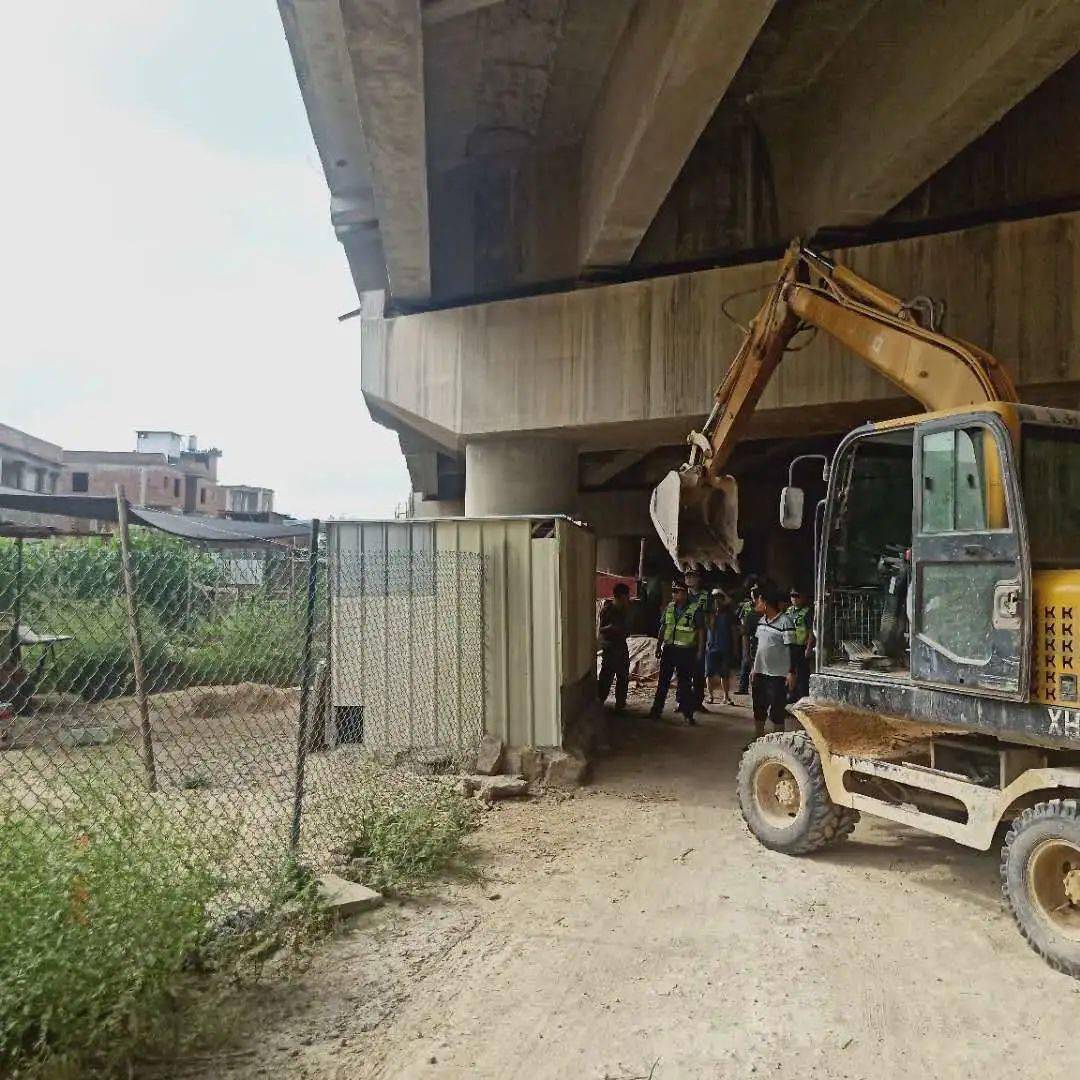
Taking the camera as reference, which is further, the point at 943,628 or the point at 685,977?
the point at 943,628

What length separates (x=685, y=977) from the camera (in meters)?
4.18

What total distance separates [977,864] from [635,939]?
2.70 meters

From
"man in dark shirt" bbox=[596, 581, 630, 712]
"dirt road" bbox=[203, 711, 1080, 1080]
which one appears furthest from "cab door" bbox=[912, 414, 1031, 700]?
"man in dark shirt" bbox=[596, 581, 630, 712]

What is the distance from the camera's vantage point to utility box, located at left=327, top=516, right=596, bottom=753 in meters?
8.17

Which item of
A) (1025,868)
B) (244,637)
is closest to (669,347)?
(244,637)

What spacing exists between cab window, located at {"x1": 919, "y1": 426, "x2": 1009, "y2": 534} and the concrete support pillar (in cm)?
503

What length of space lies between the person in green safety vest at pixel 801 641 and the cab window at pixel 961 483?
4458mm

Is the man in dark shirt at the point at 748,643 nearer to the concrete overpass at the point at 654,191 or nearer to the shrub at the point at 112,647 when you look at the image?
the concrete overpass at the point at 654,191

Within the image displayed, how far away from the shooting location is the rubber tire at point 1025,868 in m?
4.29

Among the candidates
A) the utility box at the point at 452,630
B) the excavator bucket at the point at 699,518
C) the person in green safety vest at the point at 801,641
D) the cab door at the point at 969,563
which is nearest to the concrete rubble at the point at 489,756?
the utility box at the point at 452,630

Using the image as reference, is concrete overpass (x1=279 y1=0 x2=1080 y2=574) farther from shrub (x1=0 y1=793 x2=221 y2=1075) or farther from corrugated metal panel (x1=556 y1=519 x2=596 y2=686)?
shrub (x1=0 y1=793 x2=221 y2=1075)

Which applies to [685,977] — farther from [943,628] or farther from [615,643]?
[615,643]

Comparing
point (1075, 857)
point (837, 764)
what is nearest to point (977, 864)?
point (837, 764)

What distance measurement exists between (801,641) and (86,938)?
8.32m
